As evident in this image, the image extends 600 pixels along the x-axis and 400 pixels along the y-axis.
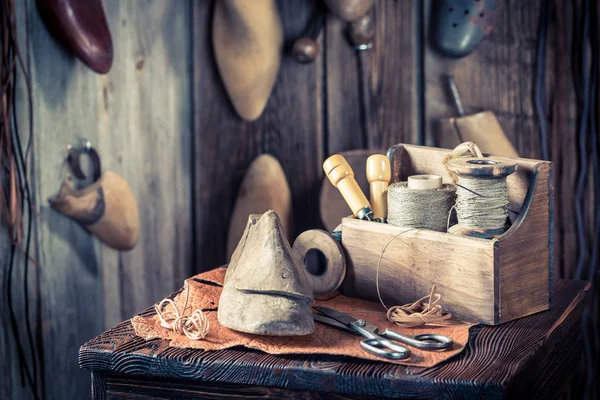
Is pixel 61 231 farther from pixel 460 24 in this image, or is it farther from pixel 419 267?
pixel 460 24

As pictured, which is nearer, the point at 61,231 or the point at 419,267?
the point at 419,267

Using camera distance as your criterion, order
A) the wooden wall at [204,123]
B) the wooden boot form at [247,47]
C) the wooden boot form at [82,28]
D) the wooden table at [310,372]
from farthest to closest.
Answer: the wooden boot form at [247,47], the wooden wall at [204,123], the wooden boot form at [82,28], the wooden table at [310,372]

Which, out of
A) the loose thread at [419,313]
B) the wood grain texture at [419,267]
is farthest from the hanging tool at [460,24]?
the loose thread at [419,313]

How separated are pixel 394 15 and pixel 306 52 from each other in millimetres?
254

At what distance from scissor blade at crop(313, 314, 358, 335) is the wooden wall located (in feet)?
2.47

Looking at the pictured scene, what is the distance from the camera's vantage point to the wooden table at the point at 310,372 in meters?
0.94

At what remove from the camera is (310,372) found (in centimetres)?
98

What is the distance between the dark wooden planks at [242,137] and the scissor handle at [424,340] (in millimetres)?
1064

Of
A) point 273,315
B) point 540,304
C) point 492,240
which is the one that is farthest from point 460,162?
point 273,315

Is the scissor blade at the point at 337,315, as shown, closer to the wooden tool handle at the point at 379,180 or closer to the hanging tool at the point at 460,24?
the wooden tool handle at the point at 379,180

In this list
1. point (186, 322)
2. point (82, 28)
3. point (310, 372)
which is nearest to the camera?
point (310, 372)

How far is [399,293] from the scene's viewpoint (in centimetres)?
119

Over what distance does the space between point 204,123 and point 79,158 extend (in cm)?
40

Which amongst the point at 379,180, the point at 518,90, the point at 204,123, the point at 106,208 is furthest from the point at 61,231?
the point at 518,90
